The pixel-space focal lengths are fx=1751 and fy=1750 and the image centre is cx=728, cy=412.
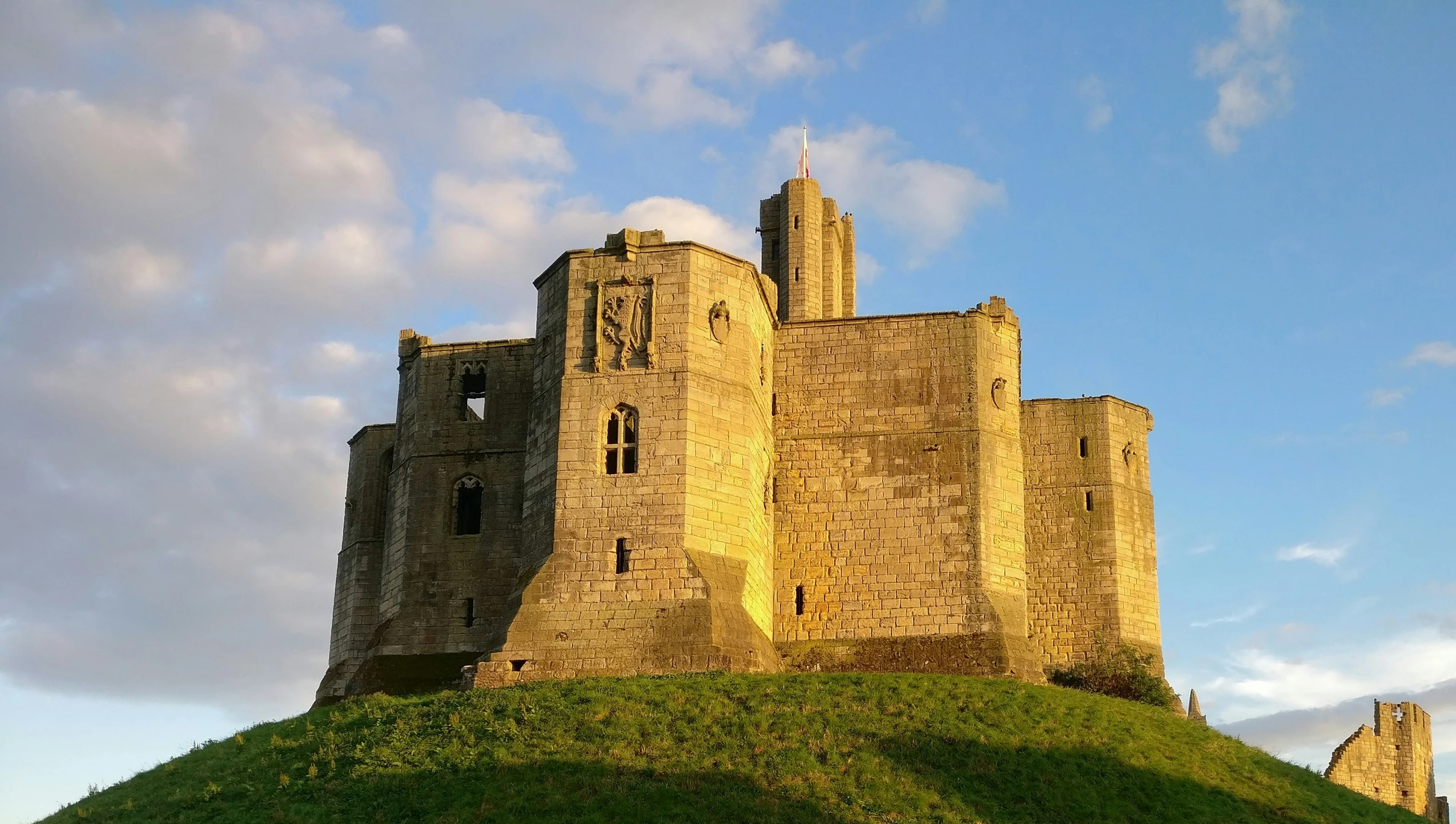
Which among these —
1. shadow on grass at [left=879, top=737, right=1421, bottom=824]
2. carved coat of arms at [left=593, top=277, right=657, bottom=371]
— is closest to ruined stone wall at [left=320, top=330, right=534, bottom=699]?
carved coat of arms at [left=593, top=277, right=657, bottom=371]

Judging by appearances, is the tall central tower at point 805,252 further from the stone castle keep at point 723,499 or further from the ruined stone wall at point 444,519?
the ruined stone wall at point 444,519

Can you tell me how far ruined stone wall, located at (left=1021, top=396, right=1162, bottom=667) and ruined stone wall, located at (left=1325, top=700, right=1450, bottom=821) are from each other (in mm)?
7968

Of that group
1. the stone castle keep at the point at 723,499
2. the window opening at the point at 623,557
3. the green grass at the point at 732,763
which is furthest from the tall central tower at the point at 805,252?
the green grass at the point at 732,763

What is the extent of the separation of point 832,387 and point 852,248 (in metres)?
12.2

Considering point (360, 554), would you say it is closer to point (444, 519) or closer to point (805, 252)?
point (444, 519)

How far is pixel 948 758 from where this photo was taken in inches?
1329

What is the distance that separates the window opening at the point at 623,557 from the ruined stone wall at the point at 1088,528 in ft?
42.4

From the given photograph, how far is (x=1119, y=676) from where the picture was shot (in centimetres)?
4447

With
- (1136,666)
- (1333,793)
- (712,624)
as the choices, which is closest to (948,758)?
(712,624)

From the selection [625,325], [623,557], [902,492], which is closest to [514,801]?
[623,557]

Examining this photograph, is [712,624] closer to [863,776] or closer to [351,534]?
[863,776]

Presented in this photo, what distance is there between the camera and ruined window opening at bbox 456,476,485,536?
45.0m

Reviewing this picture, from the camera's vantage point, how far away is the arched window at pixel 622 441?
Result: 39.8 m

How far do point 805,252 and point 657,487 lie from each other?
49.9 feet
